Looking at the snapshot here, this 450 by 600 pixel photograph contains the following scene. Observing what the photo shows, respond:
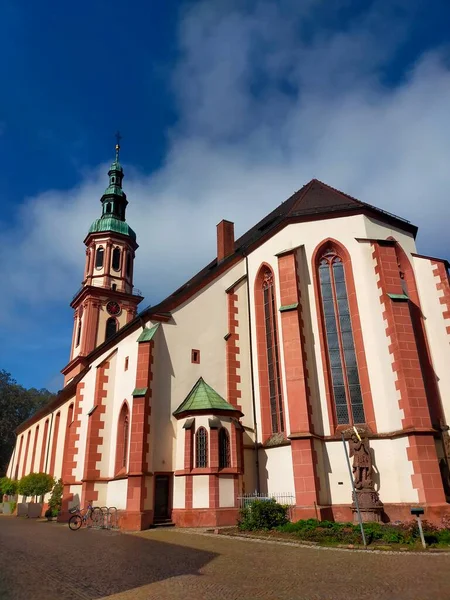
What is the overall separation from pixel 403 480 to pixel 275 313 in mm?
8358

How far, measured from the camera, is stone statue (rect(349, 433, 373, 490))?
15.3 metres

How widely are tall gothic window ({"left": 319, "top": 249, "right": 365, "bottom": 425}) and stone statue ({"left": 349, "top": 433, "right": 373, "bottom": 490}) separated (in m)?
1.38


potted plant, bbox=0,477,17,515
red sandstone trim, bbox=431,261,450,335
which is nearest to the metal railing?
red sandstone trim, bbox=431,261,450,335

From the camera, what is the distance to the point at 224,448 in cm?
1809

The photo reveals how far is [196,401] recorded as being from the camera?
740 inches

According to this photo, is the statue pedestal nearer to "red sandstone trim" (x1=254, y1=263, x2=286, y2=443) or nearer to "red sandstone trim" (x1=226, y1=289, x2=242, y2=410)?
"red sandstone trim" (x1=254, y1=263, x2=286, y2=443)

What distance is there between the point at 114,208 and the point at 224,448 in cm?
3017

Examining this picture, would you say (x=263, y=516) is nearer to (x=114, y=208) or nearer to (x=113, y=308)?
(x=113, y=308)

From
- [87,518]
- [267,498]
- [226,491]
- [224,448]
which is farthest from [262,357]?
[87,518]

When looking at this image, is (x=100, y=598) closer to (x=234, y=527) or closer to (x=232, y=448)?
A: (x=234, y=527)

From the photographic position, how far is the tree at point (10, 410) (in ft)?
208

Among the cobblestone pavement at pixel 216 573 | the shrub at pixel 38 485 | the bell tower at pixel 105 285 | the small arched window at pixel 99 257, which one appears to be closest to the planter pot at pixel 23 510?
the shrub at pixel 38 485

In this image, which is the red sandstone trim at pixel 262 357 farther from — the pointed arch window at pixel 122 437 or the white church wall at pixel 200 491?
the pointed arch window at pixel 122 437

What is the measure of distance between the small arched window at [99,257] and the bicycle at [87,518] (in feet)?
76.2
